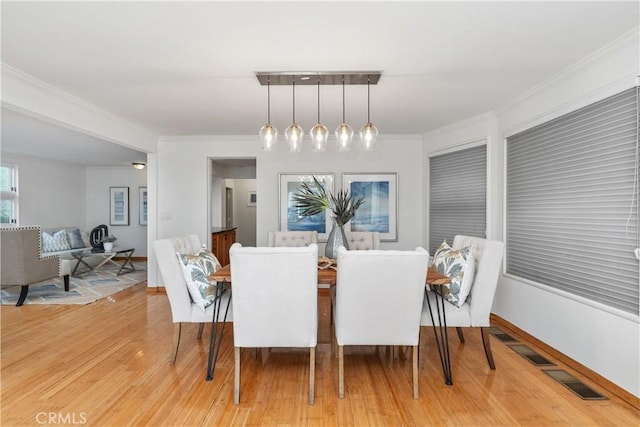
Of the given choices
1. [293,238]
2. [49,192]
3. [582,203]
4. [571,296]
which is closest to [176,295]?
[293,238]

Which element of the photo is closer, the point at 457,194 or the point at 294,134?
the point at 294,134

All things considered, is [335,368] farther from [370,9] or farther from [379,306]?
[370,9]

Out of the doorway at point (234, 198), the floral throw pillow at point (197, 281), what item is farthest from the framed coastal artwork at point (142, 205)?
the floral throw pillow at point (197, 281)

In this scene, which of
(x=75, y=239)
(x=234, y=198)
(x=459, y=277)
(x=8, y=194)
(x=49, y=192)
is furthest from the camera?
(x=234, y=198)

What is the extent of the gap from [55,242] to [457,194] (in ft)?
23.2

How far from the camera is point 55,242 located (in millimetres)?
6207

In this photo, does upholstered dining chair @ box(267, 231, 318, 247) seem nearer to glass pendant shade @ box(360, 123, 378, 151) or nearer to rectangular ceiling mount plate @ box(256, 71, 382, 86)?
glass pendant shade @ box(360, 123, 378, 151)

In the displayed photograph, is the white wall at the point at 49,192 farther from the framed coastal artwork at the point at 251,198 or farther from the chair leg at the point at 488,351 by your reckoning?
the chair leg at the point at 488,351

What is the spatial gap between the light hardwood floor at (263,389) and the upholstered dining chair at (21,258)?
1456mm

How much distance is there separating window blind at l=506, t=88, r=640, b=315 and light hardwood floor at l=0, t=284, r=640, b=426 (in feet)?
2.55

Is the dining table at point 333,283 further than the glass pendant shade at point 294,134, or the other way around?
the glass pendant shade at point 294,134

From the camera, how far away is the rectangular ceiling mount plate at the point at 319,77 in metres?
2.64

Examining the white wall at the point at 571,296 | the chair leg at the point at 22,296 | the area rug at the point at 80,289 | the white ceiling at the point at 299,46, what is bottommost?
the area rug at the point at 80,289

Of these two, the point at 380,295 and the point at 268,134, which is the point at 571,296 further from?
the point at 268,134
